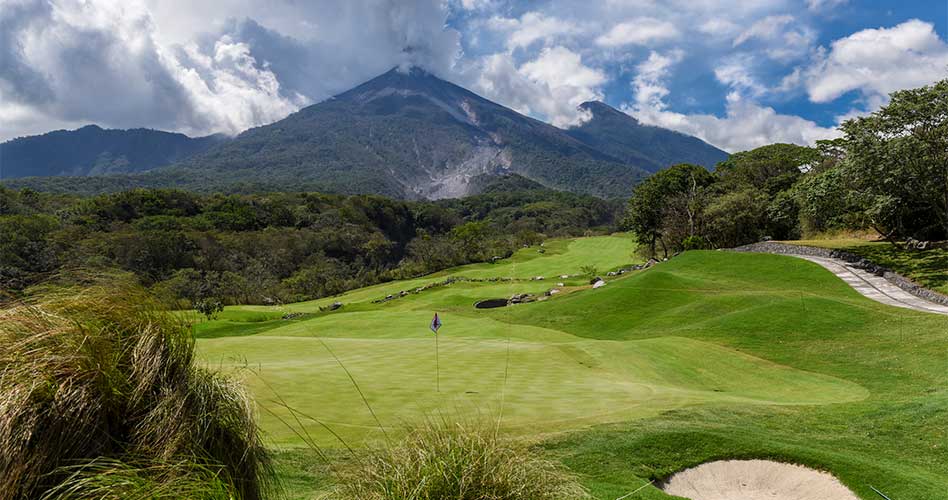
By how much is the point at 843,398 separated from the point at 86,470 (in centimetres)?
1562

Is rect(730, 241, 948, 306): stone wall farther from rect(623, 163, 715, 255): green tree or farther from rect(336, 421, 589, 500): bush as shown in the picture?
rect(336, 421, 589, 500): bush

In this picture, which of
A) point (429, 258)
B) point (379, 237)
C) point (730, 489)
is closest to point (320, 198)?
point (379, 237)

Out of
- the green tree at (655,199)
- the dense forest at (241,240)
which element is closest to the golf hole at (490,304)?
the dense forest at (241,240)

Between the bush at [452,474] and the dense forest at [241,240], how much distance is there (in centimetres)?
2683

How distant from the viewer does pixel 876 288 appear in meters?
24.6

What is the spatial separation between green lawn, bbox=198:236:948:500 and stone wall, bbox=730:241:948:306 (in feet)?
8.24

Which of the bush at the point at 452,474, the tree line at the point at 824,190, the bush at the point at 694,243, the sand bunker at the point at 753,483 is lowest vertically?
the sand bunker at the point at 753,483

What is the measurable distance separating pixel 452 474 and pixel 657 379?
12.4m

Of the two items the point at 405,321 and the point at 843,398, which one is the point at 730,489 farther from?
the point at 405,321

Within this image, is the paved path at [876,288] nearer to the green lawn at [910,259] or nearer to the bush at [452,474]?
the green lawn at [910,259]

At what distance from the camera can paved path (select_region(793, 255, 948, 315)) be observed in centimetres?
2120

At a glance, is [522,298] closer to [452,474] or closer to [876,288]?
[876,288]

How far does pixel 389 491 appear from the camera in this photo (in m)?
3.38

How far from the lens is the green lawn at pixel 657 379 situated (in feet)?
24.2
